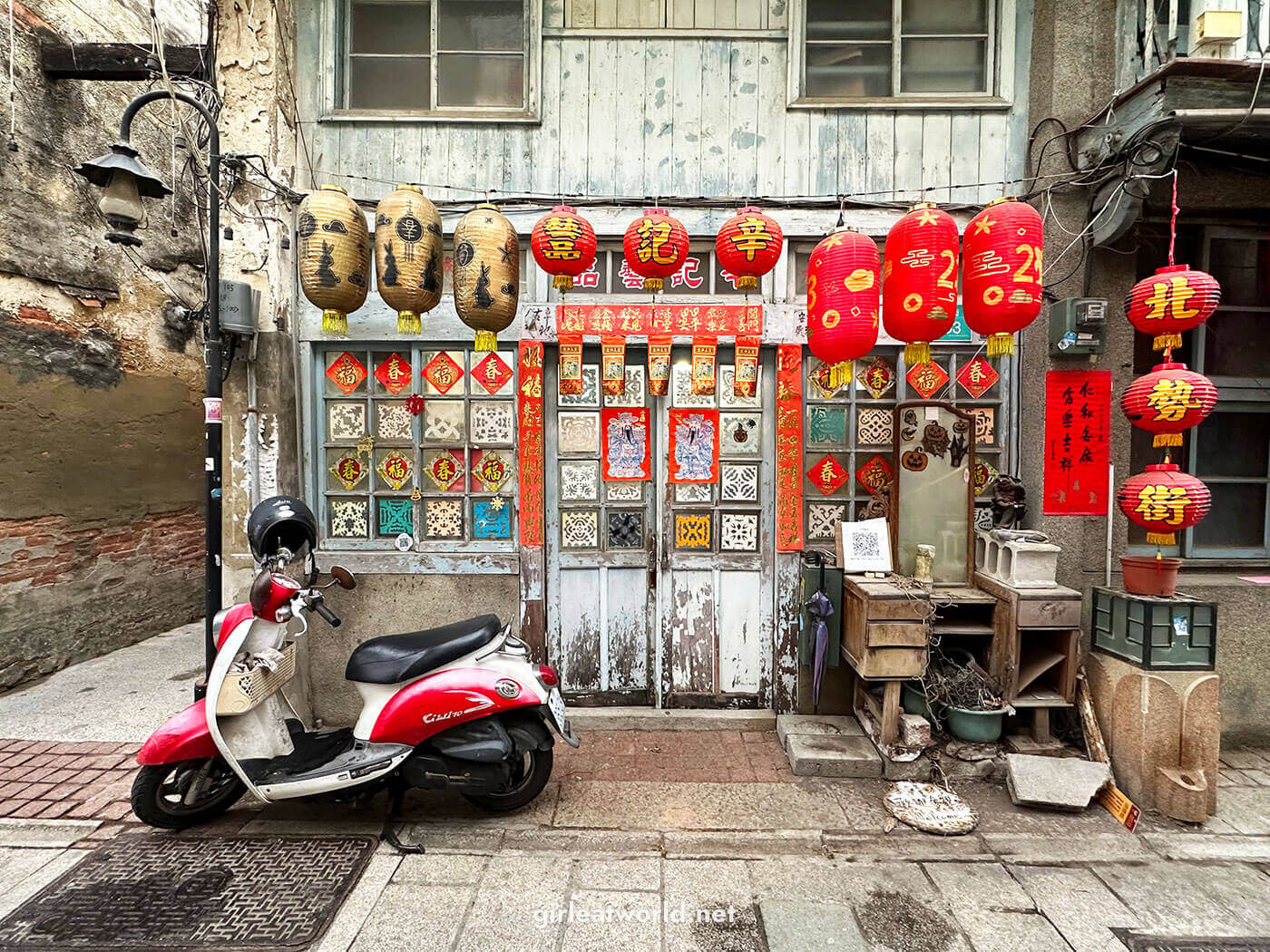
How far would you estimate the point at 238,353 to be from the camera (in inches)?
203

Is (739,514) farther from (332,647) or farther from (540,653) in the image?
(332,647)

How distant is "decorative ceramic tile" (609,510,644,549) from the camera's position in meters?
5.58

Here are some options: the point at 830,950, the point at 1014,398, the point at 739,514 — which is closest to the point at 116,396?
the point at 739,514

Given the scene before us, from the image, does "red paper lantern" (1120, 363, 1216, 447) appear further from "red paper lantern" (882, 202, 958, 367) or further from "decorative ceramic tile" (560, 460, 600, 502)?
"decorative ceramic tile" (560, 460, 600, 502)

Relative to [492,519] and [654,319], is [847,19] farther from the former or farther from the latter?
[492,519]

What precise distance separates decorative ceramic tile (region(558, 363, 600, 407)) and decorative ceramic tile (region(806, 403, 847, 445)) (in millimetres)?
1977

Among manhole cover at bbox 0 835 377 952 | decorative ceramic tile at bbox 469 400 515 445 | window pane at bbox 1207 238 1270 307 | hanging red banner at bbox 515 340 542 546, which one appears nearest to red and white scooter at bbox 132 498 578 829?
manhole cover at bbox 0 835 377 952

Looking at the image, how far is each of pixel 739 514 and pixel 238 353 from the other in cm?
465

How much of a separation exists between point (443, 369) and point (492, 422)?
0.66m

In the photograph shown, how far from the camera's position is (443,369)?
5.53 metres

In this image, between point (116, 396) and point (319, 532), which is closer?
point (319, 532)

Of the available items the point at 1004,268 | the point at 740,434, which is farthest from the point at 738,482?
the point at 1004,268

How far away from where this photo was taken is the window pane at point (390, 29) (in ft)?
18.2

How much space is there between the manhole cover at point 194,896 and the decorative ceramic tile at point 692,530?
10.7 ft
